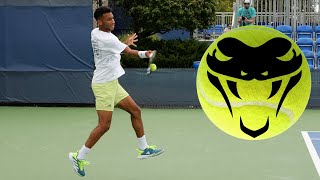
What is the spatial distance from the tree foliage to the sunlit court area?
0.11 feet

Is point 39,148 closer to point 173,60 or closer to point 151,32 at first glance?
point 173,60

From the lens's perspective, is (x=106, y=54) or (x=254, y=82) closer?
(x=254, y=82)

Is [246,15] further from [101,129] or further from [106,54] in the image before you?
[101,129]

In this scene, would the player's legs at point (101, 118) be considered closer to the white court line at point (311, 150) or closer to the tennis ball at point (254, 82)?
the tennis ball at point (254, 82)

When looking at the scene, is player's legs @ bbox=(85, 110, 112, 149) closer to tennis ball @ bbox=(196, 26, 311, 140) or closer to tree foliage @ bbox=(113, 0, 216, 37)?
tennis ball @ bbox=(196, 26, 311, 140)

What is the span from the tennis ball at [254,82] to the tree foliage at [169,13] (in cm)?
901

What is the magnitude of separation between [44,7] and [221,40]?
24.3ft

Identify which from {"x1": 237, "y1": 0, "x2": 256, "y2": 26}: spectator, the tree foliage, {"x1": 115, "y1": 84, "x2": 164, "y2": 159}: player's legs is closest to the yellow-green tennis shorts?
{"x1": 115, "y1": 84, "x2": 164, "y2": 159}: player's legs

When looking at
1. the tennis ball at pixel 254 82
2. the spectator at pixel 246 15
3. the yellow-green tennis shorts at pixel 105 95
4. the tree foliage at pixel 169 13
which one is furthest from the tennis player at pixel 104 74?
the spectator at pixel 246 15

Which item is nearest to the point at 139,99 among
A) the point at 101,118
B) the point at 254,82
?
the point at 101,118

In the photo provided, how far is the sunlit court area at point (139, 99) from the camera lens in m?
6.34

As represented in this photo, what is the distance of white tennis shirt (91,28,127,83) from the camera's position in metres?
6.51

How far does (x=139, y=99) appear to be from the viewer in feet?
42.6

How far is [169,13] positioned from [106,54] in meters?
8.83
